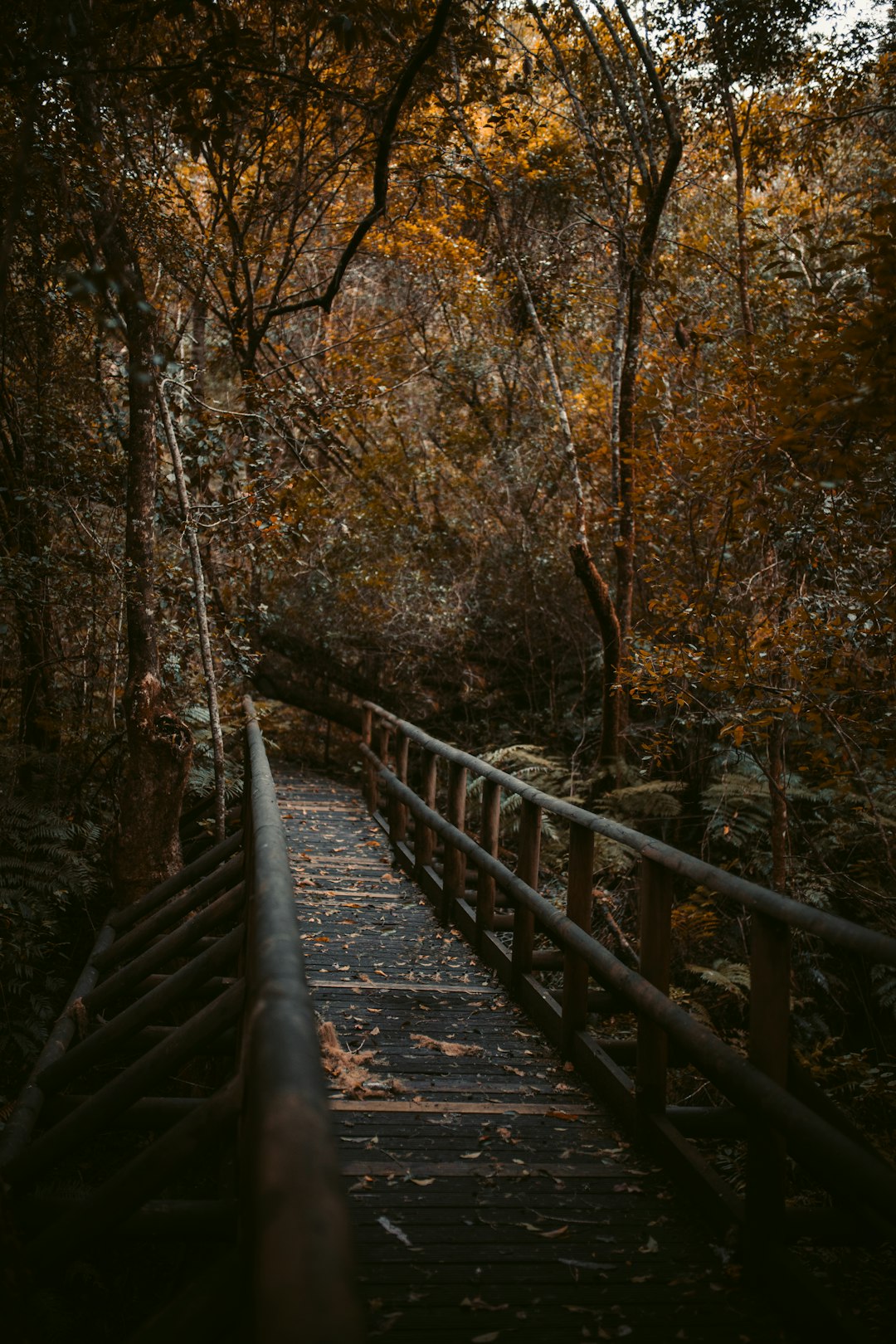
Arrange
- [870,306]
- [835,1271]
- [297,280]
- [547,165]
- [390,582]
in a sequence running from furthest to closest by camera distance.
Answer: [297,280], [390,582], [547,165], [870,306], [835,1271]

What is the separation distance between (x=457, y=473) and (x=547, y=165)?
6590mm

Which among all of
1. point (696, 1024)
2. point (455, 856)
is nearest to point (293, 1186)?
point (696, 1024)

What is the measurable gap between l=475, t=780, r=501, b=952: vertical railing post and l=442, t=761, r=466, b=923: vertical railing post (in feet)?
1.88

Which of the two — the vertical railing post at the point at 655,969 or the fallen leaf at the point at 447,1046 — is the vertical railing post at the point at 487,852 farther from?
the vertical railing post at the point at 655,969

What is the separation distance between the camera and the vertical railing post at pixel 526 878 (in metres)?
5.55

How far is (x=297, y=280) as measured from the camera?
18109 mm

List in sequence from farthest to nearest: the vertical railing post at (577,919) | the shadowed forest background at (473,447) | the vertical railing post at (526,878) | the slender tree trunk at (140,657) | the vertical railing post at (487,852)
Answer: the slender tree trunk at (140,657)
the shadowed forest background at (473,447)
the vertical railing post at (487,852)
the vertical railing post at (526,878)
the vertical railing post at (577,919)

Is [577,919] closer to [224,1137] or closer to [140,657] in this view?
[224,1137]

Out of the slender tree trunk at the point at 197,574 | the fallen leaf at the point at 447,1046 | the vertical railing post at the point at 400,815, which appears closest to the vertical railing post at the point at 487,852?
the fallen leaf at the point at 447,1046

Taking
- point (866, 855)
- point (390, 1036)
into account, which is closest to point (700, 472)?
point (866, 855)

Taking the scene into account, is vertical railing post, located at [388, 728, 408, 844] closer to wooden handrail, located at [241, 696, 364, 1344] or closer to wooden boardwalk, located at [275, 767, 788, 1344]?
wooden boardwalk, located at [275, 767, 788, 1344]

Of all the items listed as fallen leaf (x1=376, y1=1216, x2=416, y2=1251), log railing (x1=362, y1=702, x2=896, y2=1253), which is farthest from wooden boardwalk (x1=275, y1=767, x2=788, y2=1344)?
log railing (x1=362, y1=702, x2=896, y2=1253)

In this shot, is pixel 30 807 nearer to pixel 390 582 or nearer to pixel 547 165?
pixel 390 582

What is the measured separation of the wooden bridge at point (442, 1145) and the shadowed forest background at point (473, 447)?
2.49 metres
